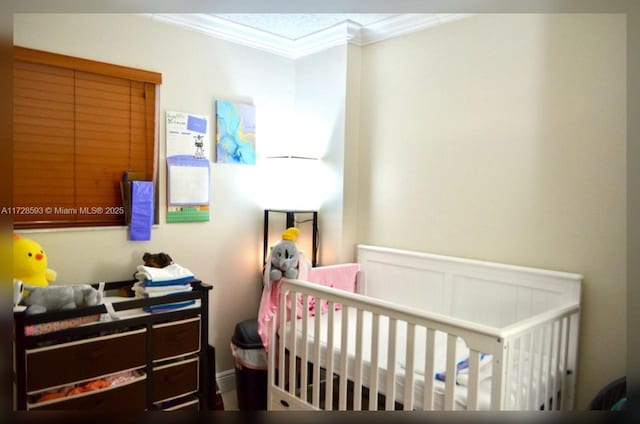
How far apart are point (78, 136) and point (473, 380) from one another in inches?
73.4

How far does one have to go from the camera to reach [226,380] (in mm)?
2561

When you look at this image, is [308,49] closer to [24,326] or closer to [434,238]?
[434,238]

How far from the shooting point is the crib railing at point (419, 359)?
4.38ft

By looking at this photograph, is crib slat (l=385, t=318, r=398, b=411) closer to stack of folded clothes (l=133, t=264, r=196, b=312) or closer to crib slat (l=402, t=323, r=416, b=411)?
crib slat (l=402, t=323, r=416, b=411)

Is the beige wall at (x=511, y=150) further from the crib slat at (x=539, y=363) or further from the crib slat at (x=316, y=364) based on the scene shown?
the crib slat at (x=316, y=364)

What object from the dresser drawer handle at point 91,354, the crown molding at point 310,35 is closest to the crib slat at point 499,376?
the dresser drawer handle at point 91,354

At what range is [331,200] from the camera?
263cm

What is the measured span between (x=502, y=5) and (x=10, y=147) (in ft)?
0.72

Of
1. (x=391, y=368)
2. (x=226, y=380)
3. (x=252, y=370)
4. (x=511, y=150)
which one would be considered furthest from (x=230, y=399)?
(x=511, y=150)

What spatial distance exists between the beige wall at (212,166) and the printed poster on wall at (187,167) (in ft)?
0.13

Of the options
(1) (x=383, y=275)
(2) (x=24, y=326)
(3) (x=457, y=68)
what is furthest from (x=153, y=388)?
(3) (x=457, y=68)

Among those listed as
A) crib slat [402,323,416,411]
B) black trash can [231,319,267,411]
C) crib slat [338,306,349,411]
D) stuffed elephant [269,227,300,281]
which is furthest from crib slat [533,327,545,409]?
black trash can [231,319,267,411]

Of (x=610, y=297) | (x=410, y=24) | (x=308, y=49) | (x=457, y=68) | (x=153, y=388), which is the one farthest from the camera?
(x=308, y=49)

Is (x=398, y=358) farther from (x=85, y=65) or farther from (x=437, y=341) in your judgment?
(x=85, y=65)
